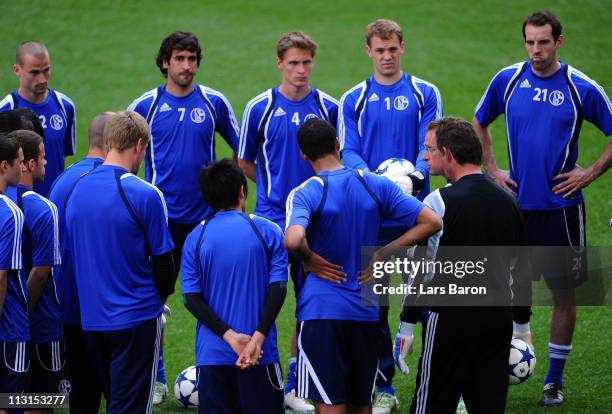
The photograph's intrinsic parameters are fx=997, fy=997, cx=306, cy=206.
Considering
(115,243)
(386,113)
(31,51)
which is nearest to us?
(115,243)

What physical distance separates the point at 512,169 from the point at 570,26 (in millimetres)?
15556

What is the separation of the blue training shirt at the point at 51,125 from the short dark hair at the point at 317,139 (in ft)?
11.5

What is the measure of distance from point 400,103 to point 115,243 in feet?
10.2

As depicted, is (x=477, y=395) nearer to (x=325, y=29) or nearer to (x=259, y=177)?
(x=259, y=177)

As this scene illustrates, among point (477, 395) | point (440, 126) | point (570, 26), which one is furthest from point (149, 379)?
point (570, 26)

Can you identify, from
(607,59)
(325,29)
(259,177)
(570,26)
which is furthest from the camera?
(325,29)

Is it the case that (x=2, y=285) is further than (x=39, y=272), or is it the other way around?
(x=39, y=272)

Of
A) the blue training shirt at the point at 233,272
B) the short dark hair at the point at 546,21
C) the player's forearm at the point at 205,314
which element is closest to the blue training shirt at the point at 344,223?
the blue training shirt at the point at 233,272

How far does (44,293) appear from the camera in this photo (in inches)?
266

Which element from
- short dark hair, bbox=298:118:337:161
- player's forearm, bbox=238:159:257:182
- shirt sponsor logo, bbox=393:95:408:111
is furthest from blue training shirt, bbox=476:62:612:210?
short dark hair, bbox=298:118:337:161

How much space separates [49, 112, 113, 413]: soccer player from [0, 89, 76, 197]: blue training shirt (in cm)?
214

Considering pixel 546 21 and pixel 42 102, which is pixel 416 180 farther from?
pixel 42 102

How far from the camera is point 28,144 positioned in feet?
22.1

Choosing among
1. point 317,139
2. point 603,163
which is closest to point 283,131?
point 317,139
